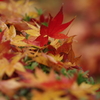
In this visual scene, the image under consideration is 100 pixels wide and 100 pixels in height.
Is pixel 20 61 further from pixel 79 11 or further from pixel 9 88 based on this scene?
pixel 79 11

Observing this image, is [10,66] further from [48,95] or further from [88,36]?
[88,36]

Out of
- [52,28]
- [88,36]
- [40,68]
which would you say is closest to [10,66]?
[40,68]

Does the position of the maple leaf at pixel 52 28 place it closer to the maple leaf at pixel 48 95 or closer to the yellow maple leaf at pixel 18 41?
the yellow maple leaf at pixel 18 41

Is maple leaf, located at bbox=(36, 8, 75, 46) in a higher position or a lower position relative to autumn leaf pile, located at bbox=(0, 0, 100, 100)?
higher

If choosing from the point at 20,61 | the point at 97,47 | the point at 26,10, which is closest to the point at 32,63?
the point at 20,61

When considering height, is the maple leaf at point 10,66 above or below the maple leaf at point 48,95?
→ above

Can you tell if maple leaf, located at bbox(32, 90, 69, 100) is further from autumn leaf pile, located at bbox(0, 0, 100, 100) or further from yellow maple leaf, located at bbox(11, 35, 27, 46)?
yellow maple leaf, located at bbox(11, 35, 27, 46)

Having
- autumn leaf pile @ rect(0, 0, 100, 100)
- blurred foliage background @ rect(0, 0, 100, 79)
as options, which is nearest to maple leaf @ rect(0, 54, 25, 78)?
autumn leaf pile @ rect(0, 0, 100, 100)

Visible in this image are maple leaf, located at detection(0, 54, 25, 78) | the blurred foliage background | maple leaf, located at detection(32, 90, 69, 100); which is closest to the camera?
maple leaf, located at detection(32, 90, 69, 100)

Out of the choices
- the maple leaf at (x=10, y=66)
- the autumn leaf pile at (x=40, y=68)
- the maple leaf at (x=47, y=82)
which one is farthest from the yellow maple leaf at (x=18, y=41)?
the maple leaf at (x=47, y=82)
